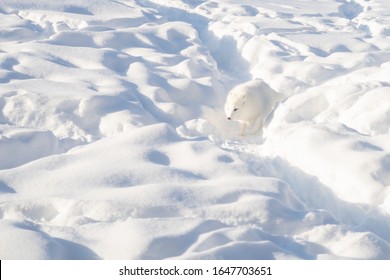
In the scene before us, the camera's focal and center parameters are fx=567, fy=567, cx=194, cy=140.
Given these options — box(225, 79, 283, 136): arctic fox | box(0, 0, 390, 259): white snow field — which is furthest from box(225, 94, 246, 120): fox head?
box(0, 0, 390, 259): white snow field

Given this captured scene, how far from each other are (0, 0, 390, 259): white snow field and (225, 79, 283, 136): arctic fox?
0.17 m

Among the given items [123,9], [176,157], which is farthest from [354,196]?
[123,9]

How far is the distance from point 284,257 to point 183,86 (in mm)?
3803

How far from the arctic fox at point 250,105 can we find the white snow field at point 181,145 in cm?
17

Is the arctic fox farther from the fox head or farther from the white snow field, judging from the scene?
the white snow field

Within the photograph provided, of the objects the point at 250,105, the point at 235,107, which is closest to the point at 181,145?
the point at 235,107

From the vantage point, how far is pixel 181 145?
4.96m

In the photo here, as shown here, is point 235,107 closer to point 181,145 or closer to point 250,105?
point 250,105

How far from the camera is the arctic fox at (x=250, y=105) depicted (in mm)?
6207

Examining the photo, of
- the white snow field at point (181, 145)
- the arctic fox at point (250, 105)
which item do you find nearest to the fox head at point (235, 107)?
the arctic fox at point (250, 105)

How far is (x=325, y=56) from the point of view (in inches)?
347

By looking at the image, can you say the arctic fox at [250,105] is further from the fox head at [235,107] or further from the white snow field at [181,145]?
the white snow field at [181,145]

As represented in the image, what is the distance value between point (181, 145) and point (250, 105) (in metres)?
1.54
